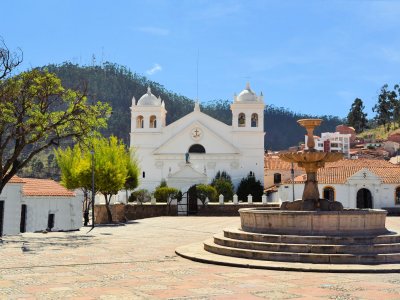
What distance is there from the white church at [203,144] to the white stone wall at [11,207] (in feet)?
69.3

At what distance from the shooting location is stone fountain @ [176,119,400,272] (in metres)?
10.4

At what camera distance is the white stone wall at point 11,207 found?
28.9m

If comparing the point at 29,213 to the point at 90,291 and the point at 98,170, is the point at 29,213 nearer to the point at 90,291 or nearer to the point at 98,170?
the point at 98,170

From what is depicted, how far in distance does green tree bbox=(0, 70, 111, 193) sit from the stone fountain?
928 centimetres

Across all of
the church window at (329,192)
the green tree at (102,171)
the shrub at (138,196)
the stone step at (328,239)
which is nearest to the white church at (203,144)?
the shrub at (138,196)

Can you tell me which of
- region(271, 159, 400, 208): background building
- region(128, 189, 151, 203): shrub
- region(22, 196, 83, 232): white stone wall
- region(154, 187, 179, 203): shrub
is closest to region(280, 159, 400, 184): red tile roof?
region(271, 159, 400, 208): background building

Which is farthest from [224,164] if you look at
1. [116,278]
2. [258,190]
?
[116,278]

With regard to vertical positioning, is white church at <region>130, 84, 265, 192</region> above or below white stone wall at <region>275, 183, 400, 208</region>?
above

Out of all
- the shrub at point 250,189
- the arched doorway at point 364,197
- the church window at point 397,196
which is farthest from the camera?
the shrub at point 250,189

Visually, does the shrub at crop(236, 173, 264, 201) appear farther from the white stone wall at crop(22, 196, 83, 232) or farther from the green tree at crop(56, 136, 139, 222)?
the white stone wall at crop(22, 196, 83, 232)

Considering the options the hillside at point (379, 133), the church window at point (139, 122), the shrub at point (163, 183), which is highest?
the hillside at point (379, 133)

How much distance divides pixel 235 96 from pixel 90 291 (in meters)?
45.2

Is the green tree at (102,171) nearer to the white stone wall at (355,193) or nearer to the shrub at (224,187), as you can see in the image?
the shrub at (224,187)

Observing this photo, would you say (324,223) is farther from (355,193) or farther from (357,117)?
(357,117)
